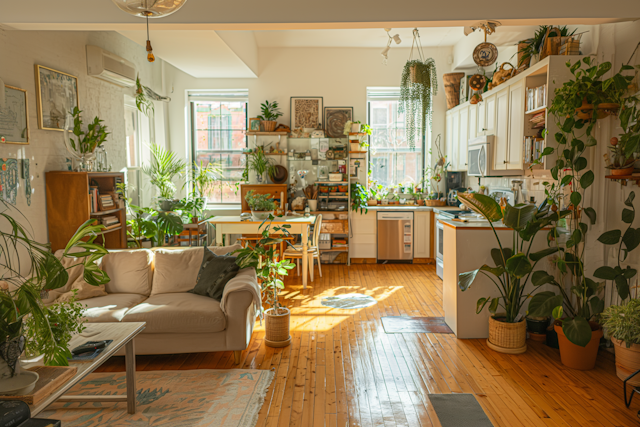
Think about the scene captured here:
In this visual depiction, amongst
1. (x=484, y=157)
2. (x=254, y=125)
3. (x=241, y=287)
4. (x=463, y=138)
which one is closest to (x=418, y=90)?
(x=463, y=138)

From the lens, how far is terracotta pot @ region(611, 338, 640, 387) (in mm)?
3115

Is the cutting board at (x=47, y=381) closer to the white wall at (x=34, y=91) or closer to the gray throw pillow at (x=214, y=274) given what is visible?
the gray throw pillow at (x=214, y=274)

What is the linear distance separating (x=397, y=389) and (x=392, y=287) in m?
2.81

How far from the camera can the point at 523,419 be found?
9.16ft

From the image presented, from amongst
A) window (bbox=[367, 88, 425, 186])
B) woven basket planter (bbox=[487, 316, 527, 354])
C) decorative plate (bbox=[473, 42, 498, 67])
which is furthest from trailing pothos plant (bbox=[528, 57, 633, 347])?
window (bbox=[367, 88, 425, 186])

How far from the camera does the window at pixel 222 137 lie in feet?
25.5

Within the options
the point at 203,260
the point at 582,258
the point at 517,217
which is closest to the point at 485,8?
the point at 517,217

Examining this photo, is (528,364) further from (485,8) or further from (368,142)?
(368,142)

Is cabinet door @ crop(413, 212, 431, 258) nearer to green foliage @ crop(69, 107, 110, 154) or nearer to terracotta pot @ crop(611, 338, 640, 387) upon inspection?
terracotta pot @ crop(611, 338, 640, 387)

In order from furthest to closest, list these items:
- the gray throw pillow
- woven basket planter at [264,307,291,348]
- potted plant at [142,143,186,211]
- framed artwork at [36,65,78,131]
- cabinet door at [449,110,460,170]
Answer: cabinet door at [449,110,460,170]
potted plant at [142,143,186,211]
framed artwork at [36,65,78,131]
woven basket planter at [264,307,291,348]
the gray throw pillow

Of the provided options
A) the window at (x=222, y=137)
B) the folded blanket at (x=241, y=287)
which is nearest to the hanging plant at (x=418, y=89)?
the window at (x=222, y=137)

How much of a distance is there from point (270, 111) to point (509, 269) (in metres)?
4.99

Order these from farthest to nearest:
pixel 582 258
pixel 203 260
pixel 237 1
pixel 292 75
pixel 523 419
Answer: pixel 292 75
pixel 203 260
pixel 582 258
pixel 237 1
pixel 523 419

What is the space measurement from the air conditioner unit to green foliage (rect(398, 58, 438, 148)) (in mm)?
3623
